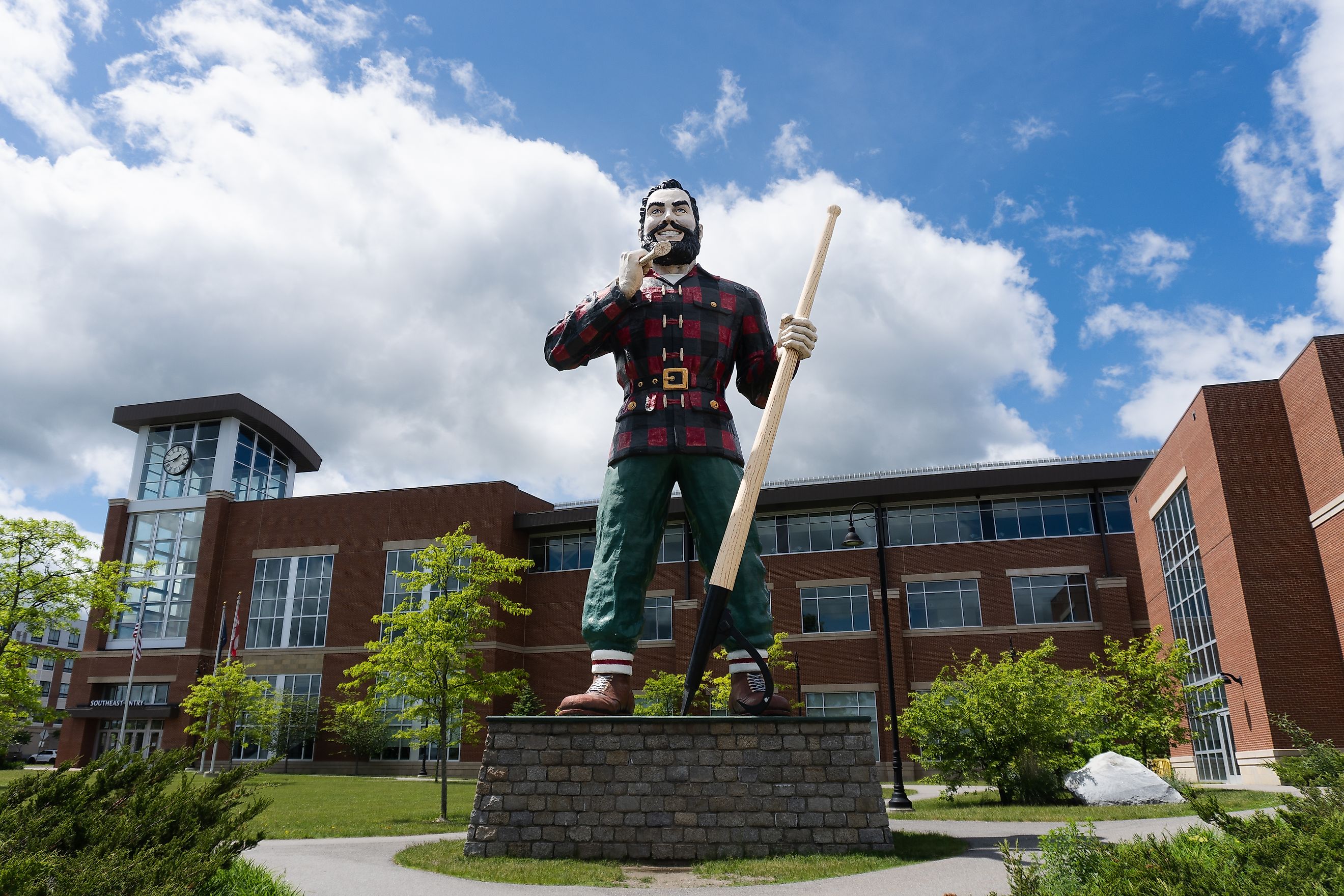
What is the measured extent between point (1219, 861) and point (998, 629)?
1145 inches

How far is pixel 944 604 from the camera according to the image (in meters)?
32.4

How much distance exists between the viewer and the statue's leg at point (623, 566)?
767 cm

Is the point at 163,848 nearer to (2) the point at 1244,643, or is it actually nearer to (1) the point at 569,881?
(1) the point at 569,881

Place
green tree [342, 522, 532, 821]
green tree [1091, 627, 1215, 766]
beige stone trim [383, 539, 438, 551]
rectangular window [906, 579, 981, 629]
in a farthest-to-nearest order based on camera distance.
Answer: beige stone trim [383, 539, 438, 551], rectangular window [906, 579, 981, 629], green tree [1091, 627, 1215, 766], green tree [342, 522, 532, 821]

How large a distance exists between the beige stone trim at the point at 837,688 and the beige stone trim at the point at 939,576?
400 cm

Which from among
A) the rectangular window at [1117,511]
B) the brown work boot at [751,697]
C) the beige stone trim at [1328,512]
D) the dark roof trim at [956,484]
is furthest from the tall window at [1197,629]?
the brown work boot at [751,697]

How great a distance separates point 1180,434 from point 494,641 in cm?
2447

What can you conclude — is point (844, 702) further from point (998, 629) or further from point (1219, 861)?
point (1219, 861)

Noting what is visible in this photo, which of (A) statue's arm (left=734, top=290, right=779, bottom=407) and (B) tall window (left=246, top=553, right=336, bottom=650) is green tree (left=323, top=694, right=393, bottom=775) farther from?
(A) statue's arm (left=734, top=290, right=779, bottom=407)

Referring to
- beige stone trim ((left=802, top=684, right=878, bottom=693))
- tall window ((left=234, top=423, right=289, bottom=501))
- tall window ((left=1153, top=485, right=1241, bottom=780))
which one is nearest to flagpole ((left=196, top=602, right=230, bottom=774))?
tall window ((left=234, top=423, right=289, bottom=501))

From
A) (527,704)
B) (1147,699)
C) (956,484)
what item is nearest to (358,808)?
(1147,699)

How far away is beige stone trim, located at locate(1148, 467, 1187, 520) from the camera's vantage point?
24719mm

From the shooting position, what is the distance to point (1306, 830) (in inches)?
159

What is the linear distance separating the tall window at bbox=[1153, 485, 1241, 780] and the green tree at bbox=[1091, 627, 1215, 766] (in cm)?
73
